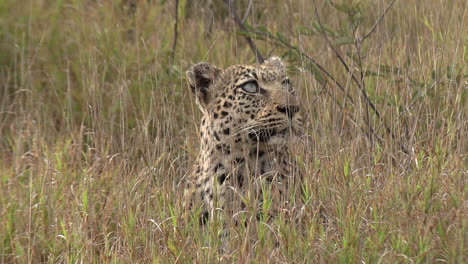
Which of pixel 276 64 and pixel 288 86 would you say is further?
pixel 276 64

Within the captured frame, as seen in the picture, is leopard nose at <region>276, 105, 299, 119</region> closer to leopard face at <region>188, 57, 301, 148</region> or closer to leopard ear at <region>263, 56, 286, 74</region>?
leopard face at <region>188, 57, 301, 148</region>

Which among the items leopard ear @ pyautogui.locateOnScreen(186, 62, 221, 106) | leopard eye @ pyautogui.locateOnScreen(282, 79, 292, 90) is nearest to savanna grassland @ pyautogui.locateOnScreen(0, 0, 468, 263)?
leopard eye @ pyautogui.locateOnScreen(282, 79, 292, 90)

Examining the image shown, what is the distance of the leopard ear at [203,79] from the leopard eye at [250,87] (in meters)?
0.21

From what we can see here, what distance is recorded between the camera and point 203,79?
4.96 m

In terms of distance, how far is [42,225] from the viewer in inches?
192

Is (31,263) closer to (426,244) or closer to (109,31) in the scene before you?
(426,244)

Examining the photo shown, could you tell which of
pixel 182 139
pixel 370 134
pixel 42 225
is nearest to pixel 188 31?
pixel 182 139

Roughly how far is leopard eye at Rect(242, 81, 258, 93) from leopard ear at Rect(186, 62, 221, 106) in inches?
8.4

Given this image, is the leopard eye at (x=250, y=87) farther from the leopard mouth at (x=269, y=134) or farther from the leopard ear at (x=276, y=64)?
the leopard mouth at (x=269, y=134)

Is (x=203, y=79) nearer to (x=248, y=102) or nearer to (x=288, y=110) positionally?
(x=248, y=102)

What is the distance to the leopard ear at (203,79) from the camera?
4.93 m

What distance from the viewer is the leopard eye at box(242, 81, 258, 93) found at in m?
4.79

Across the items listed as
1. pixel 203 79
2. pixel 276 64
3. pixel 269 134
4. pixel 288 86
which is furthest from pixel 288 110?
pixel 203 79

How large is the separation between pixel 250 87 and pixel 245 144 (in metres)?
0.43
